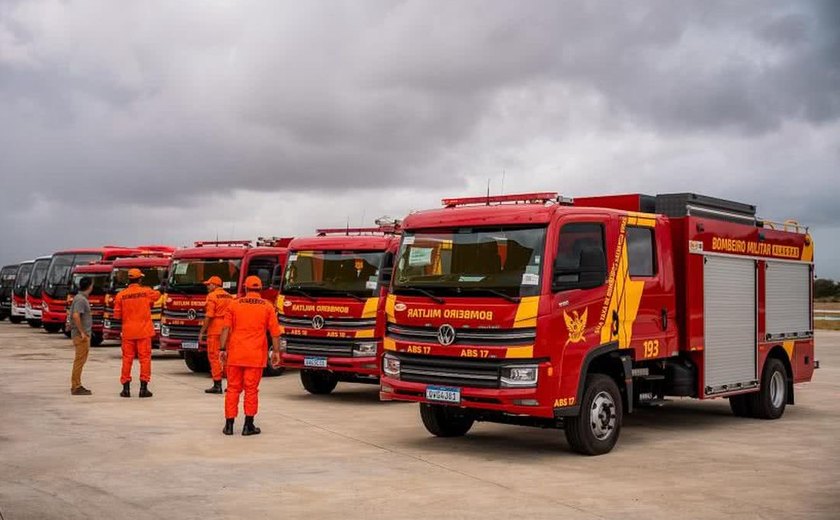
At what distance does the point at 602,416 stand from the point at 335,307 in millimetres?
5829

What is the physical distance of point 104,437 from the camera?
1130 cm

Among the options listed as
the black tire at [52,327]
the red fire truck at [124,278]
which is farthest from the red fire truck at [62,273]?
the red fire truck at [124,278]

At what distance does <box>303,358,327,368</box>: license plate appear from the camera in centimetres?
1516

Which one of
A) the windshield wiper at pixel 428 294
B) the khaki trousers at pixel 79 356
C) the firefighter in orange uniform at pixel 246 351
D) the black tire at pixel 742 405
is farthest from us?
the khaki trousers at pixel 79 356

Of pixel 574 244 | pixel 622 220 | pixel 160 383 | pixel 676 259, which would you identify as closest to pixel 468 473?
pixel 574 244

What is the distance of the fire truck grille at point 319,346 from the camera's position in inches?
594

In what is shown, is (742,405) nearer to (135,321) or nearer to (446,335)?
(446,335)

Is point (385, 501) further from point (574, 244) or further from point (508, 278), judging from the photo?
point (574, 244)

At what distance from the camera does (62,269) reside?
33125 mm

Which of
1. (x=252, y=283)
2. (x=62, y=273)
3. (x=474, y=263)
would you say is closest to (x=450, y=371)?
(x=474, y=263)

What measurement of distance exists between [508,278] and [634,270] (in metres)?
1.82

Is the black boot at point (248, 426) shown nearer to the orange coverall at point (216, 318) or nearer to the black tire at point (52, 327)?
the orange coverall at point (216, 318)

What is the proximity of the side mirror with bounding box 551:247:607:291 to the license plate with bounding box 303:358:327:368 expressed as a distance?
6.04 m

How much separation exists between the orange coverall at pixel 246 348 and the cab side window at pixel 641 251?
4206 mm
